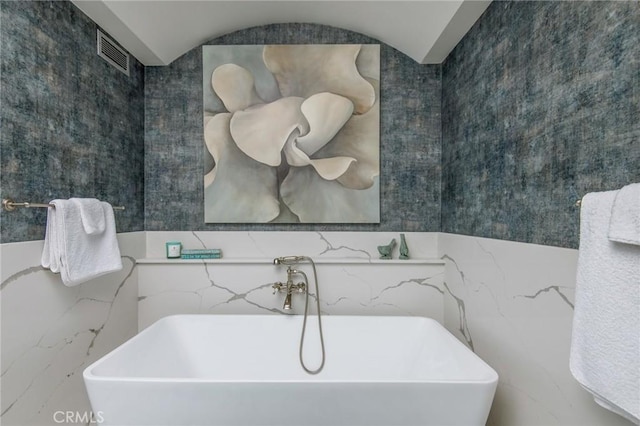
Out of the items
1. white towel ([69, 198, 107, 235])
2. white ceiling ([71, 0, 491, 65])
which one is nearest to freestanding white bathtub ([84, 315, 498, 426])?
white towel ([69, 198, 107, 235])

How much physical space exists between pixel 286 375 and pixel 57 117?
1.65 metres

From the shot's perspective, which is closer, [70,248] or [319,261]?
[70,248]

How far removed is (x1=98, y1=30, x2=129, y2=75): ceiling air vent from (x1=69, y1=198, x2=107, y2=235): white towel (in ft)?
2.67

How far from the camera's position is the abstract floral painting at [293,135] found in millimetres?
2023

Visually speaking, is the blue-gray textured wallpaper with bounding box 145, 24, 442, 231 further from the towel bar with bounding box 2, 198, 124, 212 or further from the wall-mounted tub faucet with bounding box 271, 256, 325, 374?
the towel bar with bounding box 2, 198, 124, 212

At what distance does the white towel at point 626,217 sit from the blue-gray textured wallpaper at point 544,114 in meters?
0.19

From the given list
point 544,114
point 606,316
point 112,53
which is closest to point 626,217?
point 606,316

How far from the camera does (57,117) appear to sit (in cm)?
140

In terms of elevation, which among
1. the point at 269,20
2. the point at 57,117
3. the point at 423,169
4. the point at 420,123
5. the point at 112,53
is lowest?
the point at 423,169

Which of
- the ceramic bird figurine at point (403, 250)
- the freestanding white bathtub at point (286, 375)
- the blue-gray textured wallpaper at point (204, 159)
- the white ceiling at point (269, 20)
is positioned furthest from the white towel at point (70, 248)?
the ceramic bird figurine at point (403, 250)

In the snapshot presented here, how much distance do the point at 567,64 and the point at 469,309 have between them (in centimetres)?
116

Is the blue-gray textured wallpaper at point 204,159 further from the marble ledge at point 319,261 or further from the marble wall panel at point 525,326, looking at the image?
the marble wall panel at point 525,326

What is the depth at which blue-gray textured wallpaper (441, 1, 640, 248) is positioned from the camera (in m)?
0.85

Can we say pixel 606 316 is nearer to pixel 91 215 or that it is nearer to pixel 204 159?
pixel 91 215
